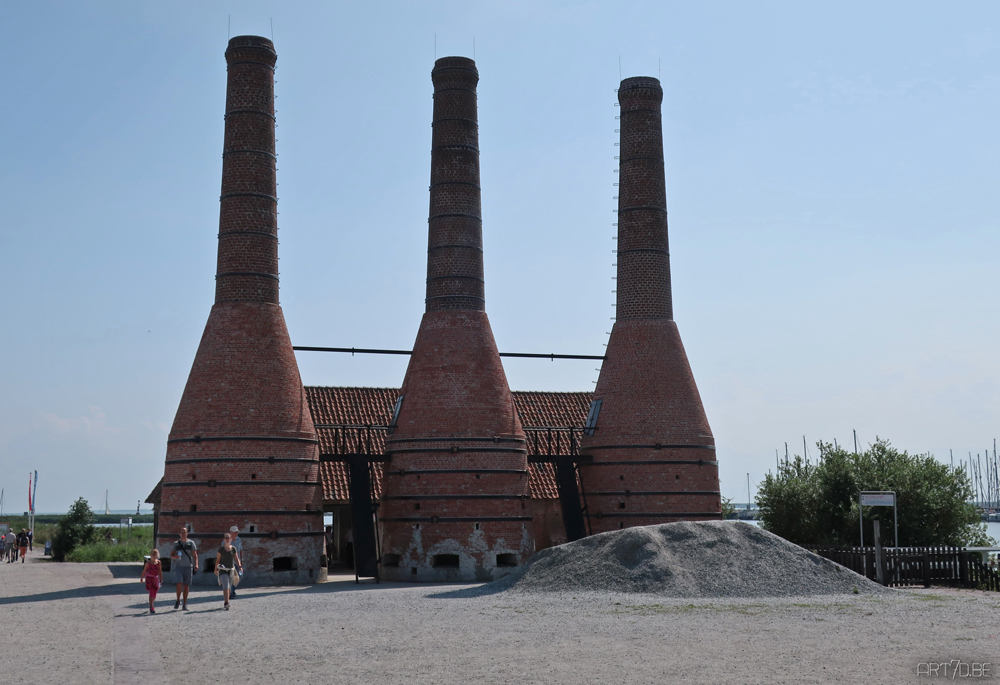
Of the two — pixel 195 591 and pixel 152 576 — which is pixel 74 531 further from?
pixel 152 576

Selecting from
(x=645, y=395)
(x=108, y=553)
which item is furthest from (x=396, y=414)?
(x=108, y=553)

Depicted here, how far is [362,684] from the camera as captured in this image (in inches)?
419

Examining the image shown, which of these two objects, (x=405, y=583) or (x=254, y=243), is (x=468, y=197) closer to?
(x=254, y=243)

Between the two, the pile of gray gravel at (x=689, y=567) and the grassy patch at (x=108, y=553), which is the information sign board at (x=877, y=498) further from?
the grassy patch at (x=108, y=553)

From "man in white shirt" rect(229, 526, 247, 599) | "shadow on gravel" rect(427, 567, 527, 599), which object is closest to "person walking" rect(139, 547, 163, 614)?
"man in white shirt" rect(229, 526, 247, 599)

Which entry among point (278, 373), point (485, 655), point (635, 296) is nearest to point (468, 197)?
point (635, 296)

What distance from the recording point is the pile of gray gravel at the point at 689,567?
19766 mm

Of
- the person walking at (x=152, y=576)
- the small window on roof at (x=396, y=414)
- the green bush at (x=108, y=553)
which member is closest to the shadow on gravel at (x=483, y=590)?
the person walking at (x=152, y=576)

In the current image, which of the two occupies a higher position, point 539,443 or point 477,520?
point 539,443

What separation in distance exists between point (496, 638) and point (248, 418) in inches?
473

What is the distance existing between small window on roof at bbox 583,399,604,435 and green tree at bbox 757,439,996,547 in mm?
6566

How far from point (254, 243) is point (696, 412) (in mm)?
12276

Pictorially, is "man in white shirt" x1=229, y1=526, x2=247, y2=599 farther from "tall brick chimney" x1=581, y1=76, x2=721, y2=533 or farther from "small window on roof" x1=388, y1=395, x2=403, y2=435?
"tall brick chimney" x1=581, y1=76, x2=721, y2=533

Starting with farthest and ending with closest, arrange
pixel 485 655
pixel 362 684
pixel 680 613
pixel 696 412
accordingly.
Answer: pixel 696 412
pixel 680 613
pixel 485 655
pixel 362 684
